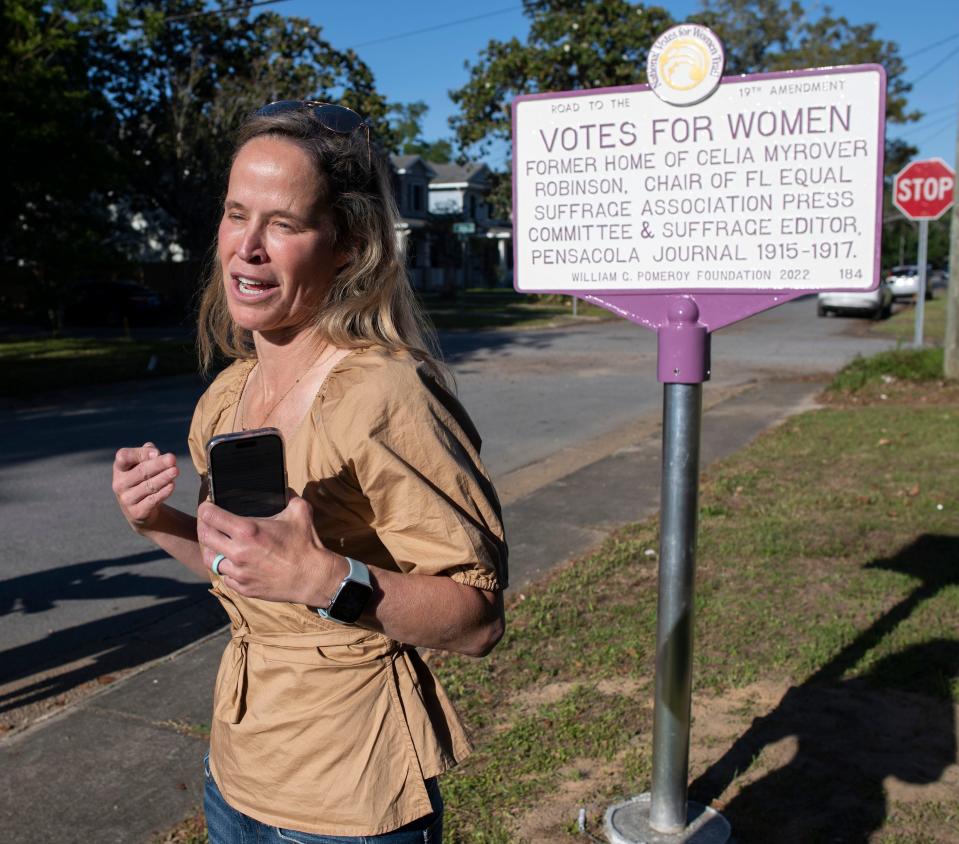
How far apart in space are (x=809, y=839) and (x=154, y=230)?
39641 millimetres

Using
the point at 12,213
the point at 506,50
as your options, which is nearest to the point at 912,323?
the point at 506,50

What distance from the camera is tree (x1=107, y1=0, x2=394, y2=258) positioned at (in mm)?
26625

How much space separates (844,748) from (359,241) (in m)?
2.74

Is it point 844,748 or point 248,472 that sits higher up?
point 248,472

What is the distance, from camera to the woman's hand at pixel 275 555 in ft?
4.33

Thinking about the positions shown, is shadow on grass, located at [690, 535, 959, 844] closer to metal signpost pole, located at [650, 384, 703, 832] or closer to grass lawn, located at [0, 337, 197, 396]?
metal signpost pole, located at [650, 384, 703, 832]

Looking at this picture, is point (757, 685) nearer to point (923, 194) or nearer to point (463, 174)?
Answer: point (923, 194)

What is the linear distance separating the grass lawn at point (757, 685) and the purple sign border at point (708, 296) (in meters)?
1.48

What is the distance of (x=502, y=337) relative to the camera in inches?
931

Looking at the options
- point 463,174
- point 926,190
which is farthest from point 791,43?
point 926,190

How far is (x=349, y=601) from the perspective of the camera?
53.7 inches

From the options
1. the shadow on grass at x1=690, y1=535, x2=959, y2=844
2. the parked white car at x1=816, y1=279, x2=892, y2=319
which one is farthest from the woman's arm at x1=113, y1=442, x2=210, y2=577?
the parked white car at x1=816, y1=279, x2=892, y2=319

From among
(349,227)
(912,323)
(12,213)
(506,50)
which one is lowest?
(912,323)

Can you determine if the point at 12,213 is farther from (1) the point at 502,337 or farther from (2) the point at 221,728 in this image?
(2) the point at 221,728
